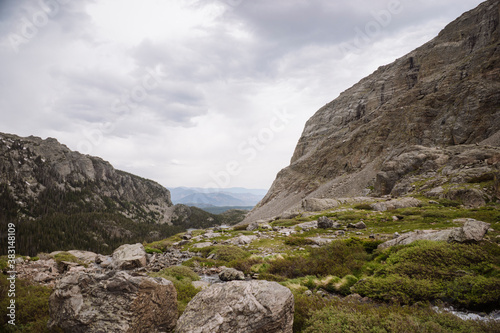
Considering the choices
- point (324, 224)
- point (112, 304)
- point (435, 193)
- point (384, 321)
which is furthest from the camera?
point (435, 193)

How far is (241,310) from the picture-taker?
5945mm

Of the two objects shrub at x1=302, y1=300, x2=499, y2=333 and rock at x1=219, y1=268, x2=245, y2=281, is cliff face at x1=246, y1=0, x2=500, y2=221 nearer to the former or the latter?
rock at x1=219, y1=268, x2=245, y2=281

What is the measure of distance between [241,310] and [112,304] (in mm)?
3825

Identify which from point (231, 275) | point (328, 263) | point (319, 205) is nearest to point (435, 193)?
point (319, 205)

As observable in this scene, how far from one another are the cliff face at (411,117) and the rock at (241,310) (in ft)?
205

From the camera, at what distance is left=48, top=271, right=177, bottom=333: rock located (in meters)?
6.13

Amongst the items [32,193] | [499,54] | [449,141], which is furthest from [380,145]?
[32,193]

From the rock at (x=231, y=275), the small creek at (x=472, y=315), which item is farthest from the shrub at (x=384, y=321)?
the rock at (x=231, y=275)

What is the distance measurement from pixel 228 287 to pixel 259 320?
4.77ft

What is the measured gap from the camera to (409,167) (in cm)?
5791

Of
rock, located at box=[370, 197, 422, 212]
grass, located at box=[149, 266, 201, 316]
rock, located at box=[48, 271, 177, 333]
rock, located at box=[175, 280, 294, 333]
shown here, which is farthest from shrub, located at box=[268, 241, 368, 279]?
rock, located at box=[370, 197, 422, 212]

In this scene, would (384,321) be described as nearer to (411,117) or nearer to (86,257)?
(86,257)

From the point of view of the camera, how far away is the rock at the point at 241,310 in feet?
18.7

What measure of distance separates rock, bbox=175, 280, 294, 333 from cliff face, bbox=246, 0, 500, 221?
62599 millimetres
